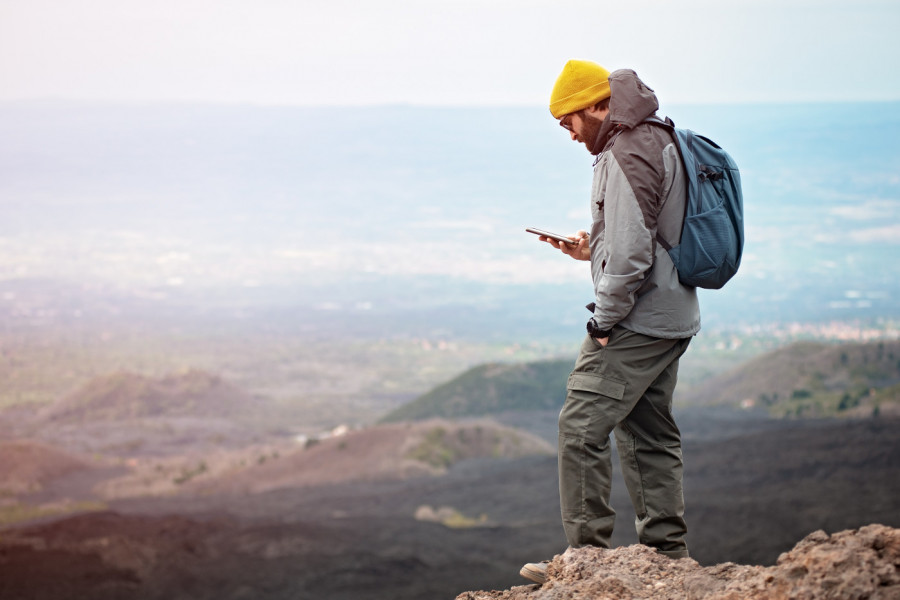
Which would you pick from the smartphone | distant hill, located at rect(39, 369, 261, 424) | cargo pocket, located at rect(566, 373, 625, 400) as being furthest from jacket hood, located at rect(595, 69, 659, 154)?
distant hill, located at rect(39, 369, 261, 424)

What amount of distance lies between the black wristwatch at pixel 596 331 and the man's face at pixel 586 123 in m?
0.66

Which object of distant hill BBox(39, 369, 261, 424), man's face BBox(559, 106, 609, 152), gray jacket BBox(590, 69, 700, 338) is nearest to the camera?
gray jacket BBox(590, 69, 700, 338)

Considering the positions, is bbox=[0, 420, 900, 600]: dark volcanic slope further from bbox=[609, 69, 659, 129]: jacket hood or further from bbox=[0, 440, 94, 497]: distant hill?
bbox=[609, 69, 659, 129]: jacket hood

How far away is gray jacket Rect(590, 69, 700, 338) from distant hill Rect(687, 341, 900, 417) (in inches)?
610

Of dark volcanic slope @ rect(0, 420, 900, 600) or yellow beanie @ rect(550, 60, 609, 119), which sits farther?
dark volcanic slope @ rect(0, 420, 900, 600)

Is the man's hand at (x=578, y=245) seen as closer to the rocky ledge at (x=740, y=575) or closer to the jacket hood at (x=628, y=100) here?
the jacket hood at (x=628, y=100)

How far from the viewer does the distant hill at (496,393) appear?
825 inches

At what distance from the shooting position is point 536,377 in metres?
21.5

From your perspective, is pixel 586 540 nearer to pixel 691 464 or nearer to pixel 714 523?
pixel 714 523

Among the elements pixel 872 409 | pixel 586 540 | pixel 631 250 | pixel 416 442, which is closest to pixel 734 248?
pixel 631 250

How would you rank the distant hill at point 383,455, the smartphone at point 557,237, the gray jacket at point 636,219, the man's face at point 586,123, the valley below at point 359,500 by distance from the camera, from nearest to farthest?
the gray jacket at point 636,219
the man's face at point 586,123
the smartphone at point 557,237
the valley below at point 359,500
the distant hill at point 383,455

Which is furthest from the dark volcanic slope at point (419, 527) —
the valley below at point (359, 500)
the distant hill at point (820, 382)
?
A: the distant hill at point (820, 382)

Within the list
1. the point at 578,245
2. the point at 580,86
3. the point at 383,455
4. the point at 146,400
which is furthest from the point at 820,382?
the point at 580,86

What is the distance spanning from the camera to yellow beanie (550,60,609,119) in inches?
131
